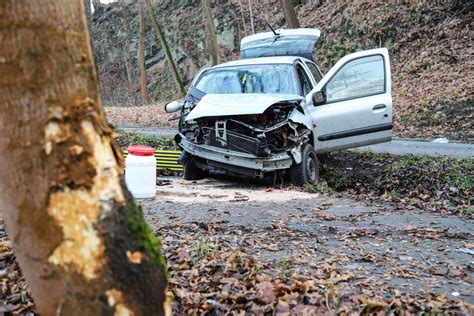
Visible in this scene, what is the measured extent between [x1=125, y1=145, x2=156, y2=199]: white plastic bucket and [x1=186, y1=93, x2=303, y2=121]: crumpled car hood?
47.9 inches

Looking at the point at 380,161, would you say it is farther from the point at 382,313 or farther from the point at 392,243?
the point at 382,313

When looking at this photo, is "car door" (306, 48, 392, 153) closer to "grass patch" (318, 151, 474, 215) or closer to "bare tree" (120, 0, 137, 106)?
"grass patch" (318, 151, 474, 215)

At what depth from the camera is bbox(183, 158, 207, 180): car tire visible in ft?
25.7

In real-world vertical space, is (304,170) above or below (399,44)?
below

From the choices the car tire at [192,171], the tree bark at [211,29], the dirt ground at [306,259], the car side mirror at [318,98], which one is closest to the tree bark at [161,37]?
the tree bark at [211,29]

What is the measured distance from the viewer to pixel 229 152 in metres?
7.05

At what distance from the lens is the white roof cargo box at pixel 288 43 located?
9.46 metres

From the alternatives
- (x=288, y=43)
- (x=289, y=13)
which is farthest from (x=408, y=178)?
(x=289, y=13)

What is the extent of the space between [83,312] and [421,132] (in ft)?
42.0

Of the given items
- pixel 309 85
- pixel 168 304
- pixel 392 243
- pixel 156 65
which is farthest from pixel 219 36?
pixel 168 304

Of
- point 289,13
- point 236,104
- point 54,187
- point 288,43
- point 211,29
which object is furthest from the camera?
point 211,29

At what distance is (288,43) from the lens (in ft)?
31.2

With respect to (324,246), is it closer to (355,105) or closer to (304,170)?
(304,170)

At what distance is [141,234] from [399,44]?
19.3m
